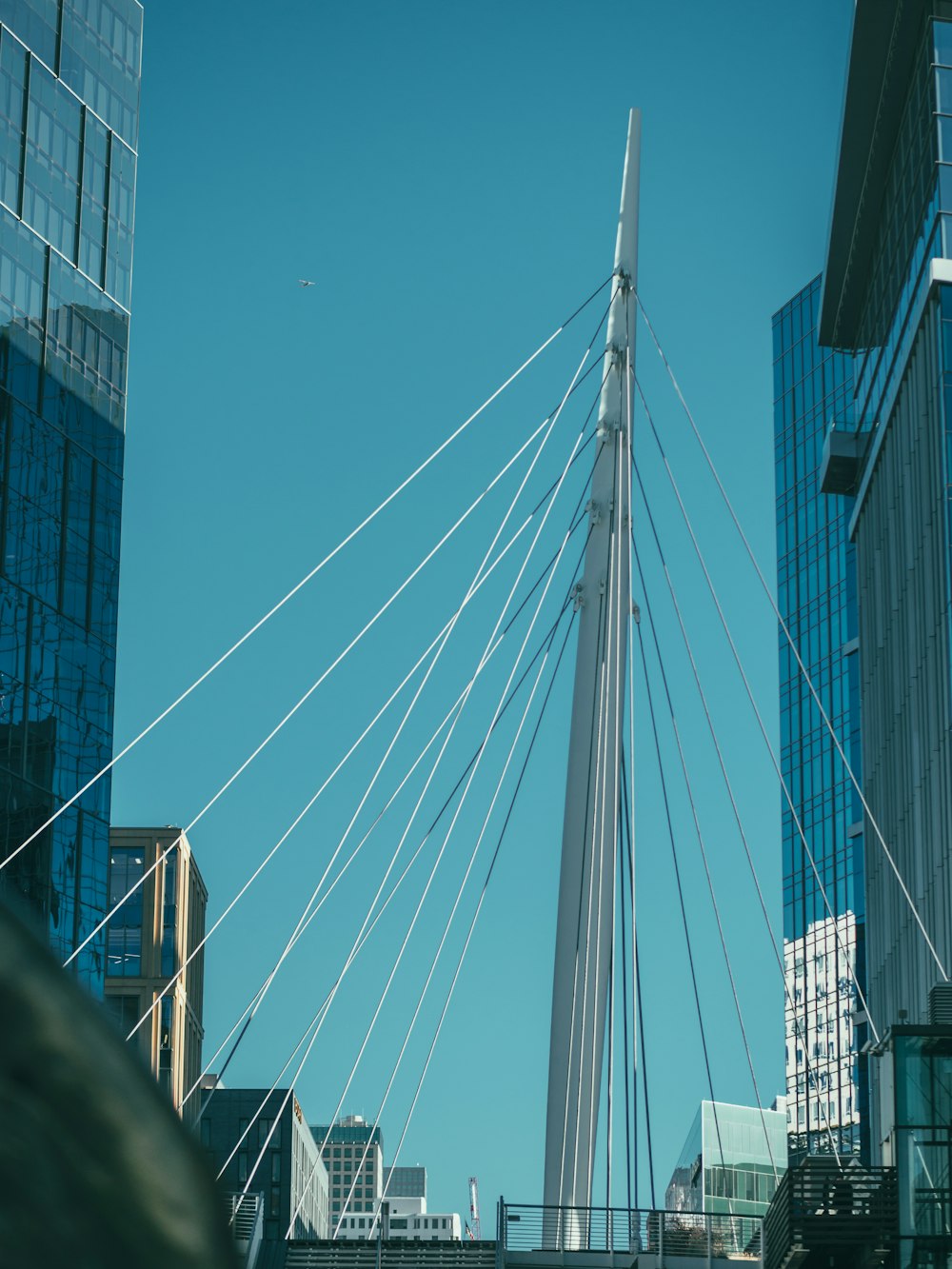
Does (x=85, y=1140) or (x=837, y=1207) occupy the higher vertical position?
(x=837, y=1207)

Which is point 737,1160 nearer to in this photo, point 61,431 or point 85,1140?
point 61,431

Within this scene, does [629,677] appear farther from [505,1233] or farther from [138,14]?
[138,14]

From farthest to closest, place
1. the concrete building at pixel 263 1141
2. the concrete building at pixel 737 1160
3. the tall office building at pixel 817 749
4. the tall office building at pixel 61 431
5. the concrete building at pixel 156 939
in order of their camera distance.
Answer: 1. the concrete building at pixel 263 1141
2. the concrete building at pixel 156 939
3. the concrete building at pixel 737 1160
4. the tall office building at pixel 817 749
5. the tall office building at pixel 61 431

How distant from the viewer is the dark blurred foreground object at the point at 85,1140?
0.91 m

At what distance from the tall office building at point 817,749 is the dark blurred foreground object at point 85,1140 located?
65.6 meters

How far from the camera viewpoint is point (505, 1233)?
29.1 m

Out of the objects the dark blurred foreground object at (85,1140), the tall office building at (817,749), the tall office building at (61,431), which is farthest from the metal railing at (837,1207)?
the tall office building at (61,431)

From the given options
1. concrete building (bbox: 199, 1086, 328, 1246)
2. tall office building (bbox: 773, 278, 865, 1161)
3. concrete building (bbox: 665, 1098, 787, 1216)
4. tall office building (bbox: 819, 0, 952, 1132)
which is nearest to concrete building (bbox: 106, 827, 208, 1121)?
concrete building (bbox: 199, 1086, 328, 1246)

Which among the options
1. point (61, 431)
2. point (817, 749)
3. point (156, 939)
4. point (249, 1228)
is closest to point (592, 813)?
point (249, 1228)

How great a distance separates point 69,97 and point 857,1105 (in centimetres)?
4253

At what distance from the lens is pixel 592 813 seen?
28109mm

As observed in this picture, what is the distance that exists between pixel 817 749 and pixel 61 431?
28.4 m

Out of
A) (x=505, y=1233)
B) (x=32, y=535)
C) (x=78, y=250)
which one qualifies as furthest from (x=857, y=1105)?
(x=505, y=1233)

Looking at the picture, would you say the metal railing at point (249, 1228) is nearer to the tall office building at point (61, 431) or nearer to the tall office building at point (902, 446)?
the tall office building at point (902, 446)
